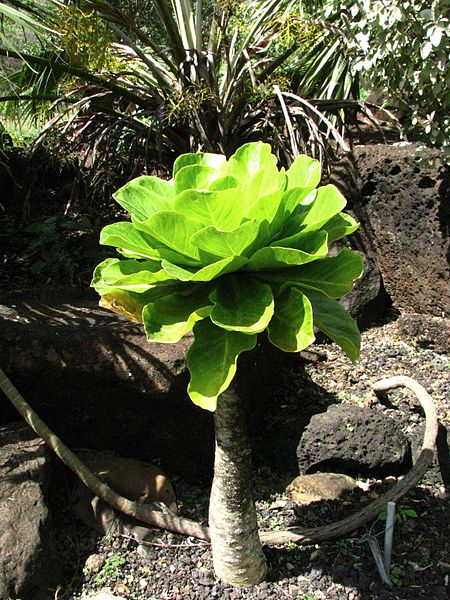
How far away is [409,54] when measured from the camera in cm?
364

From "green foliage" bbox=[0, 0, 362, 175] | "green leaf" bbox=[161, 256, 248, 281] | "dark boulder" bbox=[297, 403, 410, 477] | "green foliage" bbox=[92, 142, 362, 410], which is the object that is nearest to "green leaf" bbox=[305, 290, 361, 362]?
"green foliage" bbox=[92, 142, 362, 410]

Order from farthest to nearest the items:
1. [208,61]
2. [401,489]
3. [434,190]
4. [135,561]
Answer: [208,61]
[434,190]
[401,489]
[135,561]

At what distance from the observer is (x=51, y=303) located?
3150 millimetres

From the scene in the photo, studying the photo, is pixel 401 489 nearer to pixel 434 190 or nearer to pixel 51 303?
pixel 51 303

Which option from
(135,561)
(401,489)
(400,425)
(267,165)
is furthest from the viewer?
(400,425)

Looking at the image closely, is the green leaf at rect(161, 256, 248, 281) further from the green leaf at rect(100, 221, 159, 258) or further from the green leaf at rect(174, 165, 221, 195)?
the green leaf at rect(174, 165, 221, 195)

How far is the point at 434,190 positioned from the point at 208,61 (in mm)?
2026

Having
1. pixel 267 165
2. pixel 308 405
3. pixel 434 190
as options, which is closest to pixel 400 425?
pixel 308 405

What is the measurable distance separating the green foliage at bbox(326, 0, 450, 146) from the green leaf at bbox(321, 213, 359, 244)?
6.46 feet

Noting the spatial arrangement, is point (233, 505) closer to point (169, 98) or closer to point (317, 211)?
point (317, 211)

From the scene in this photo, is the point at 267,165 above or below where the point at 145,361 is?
above

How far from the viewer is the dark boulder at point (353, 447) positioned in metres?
2.74

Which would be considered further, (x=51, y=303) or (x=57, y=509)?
(x=51, y=303)

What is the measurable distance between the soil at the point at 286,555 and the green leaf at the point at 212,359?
93 cm
